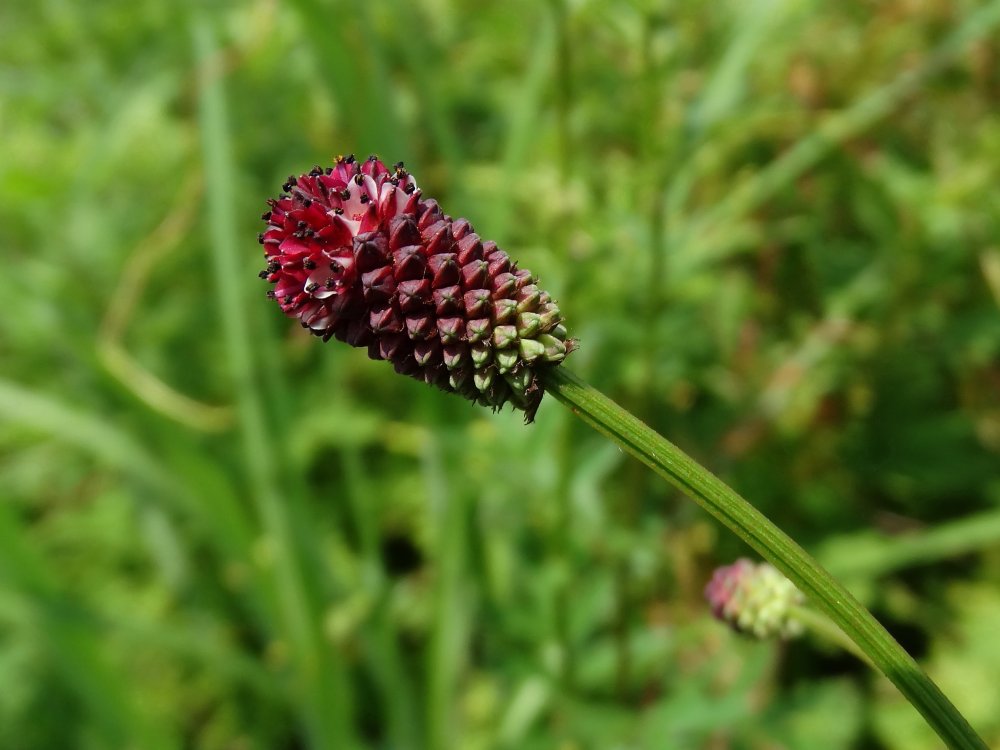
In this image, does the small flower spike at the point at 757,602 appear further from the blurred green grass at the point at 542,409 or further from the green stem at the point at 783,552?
the blurred green grass at the point at 542,409

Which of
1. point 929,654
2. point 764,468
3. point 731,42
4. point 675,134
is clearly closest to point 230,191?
point 675,134

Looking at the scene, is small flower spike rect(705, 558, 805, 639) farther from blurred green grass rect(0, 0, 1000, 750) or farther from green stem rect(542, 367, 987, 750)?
blurred green grass rect(0, 0, 1000, 750)

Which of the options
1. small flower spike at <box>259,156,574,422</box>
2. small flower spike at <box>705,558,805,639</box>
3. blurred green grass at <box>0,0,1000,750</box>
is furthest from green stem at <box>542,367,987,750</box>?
blurred green grass at <box>0,0,1000,750</box>

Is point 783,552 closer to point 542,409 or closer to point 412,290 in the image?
point 412,290

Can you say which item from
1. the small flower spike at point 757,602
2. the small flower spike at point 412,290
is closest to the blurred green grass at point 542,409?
the small flower spike at point 757,602

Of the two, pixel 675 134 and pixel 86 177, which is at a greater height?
pixel 675 134

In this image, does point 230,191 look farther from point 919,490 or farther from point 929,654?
point 929,654
